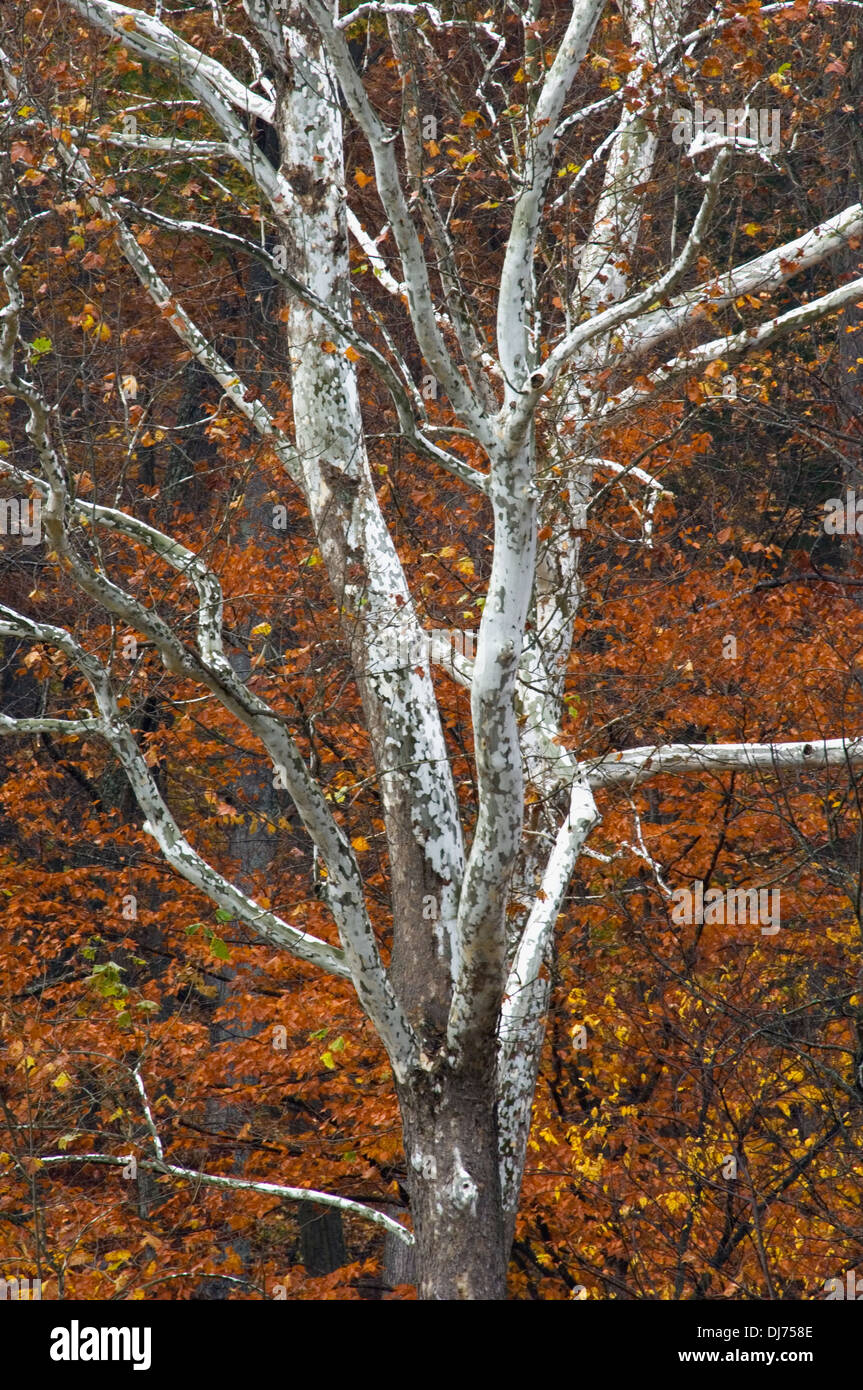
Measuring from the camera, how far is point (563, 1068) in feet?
33.7

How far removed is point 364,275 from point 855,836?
9223 mm

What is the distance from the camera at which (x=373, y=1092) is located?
10297 mm

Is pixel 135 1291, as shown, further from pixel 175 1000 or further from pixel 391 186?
pixel 391 186

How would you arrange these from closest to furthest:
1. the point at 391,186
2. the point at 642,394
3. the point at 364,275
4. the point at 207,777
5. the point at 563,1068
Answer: the point at 391,186 < the point at 642,394 < the point at 563,1068 < the point at 207,777 < the point at 364,275

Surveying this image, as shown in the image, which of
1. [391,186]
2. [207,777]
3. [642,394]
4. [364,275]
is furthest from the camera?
[364,275]

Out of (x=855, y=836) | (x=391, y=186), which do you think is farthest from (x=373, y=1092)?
(x=391, y=186)

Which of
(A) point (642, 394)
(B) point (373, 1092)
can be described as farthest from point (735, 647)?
(B) point (373, 1092)

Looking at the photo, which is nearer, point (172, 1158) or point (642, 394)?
point (642, 394)

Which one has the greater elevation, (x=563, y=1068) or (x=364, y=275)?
(x=364, y=275)

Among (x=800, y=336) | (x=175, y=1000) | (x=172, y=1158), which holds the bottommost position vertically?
(x=172, y=1158)

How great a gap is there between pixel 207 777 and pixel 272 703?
122 centimetres

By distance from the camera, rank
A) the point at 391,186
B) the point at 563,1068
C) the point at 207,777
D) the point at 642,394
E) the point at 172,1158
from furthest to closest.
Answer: the point at 207,777 < the point at 172,1158 < the point at 563,1068 < the point at 642,394 < the point at 391,186
